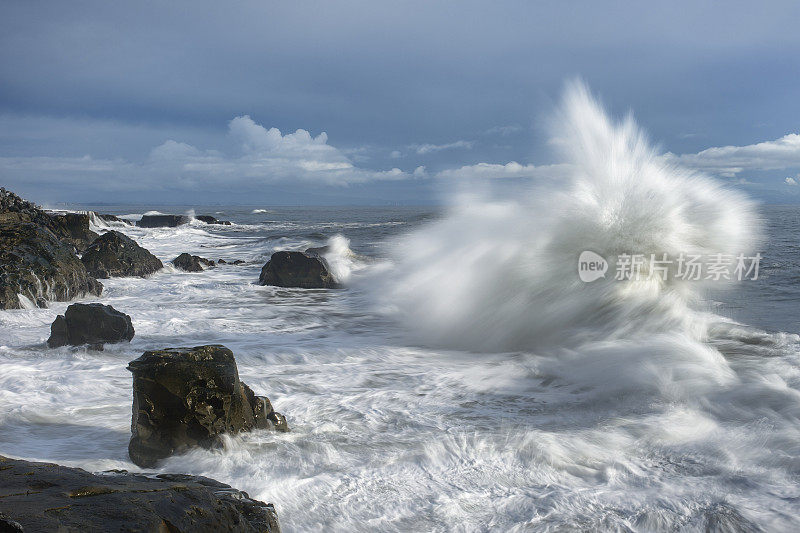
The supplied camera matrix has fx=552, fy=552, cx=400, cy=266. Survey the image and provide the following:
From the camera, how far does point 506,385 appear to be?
455 cm

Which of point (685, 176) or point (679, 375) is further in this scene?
point (685, 176)

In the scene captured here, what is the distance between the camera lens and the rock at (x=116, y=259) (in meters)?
11.0

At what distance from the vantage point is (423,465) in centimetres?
308

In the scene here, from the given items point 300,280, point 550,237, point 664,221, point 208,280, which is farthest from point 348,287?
point 664,221

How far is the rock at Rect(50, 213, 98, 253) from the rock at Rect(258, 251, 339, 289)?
8.21 metres

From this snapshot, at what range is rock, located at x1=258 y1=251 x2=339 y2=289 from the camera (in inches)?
421

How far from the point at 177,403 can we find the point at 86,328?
3.04 m

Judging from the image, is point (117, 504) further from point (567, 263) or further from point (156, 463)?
point (567, 263)

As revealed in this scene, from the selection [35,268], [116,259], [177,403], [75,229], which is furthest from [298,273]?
[75,229]

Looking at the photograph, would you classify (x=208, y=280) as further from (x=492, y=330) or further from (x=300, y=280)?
(x=492, y=330)

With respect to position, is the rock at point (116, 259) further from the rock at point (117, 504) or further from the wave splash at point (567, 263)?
the rock at point (117, 504)

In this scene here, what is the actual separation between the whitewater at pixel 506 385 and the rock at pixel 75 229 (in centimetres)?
800

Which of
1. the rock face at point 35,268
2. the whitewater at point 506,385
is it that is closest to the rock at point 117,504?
the whitewater at point 506,385

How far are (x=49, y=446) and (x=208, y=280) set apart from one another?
830 centimetres
